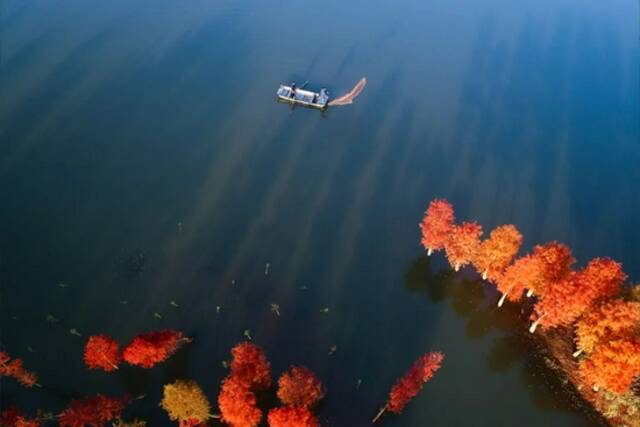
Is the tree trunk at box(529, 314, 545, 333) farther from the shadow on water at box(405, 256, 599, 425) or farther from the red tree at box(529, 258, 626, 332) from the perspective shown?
the shadow on water at box(405, 256, 599, 425)

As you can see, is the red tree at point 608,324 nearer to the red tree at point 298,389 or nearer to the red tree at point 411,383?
the red tree at point 411,383

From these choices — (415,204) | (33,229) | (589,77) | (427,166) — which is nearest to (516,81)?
(589,77)

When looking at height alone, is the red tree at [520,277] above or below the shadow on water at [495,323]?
above

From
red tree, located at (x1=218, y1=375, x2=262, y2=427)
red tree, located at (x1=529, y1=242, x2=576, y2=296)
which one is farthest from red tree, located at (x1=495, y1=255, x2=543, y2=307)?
red tree, located at (x1=218, y1=375, x2=262, y2=427)

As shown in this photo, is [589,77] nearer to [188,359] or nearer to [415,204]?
[415,204]

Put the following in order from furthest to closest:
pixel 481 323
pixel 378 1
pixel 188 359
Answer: pixel 378 1 → pixel 481 323 → pixel 188 359

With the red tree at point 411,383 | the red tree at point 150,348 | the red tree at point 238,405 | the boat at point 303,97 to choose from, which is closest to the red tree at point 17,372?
the red tree at point 150,348
